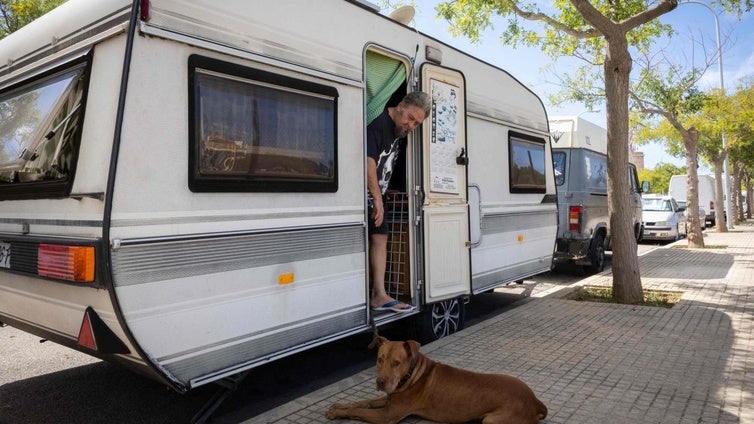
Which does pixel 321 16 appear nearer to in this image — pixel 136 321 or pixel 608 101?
pixel 136 321

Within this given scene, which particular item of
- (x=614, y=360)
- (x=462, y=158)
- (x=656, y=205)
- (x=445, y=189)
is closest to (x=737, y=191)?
(x=656, y=205)

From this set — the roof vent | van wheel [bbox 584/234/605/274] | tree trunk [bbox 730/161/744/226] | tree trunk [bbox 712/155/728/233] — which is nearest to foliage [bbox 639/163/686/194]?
tree trunk [bbox 730/161/744/226]

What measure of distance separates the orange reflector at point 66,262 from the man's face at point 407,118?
108 inches

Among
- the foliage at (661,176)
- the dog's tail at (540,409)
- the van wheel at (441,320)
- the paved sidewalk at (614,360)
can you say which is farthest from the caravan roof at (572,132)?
the foliage at (661,176)

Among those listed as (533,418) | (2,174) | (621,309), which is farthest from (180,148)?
(621,309)

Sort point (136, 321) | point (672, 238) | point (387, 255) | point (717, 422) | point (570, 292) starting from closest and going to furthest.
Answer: point (136, 321) → point (717, 422) → point (387, 255) → point (570, 292) → point (672, 238)

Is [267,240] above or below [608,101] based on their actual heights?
below

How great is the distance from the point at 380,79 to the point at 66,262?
2.93 m

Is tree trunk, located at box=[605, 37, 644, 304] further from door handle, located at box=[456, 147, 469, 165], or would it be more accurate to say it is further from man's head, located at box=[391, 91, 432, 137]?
man's head, located at box=[391, 91, 432, 137]

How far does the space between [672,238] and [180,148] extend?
1903 cm

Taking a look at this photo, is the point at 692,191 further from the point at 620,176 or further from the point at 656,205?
the point at 620,176

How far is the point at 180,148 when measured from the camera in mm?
3055

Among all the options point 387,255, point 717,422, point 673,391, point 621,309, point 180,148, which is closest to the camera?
point 180,148

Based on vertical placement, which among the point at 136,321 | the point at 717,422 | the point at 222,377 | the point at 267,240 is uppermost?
the point at 267,240
